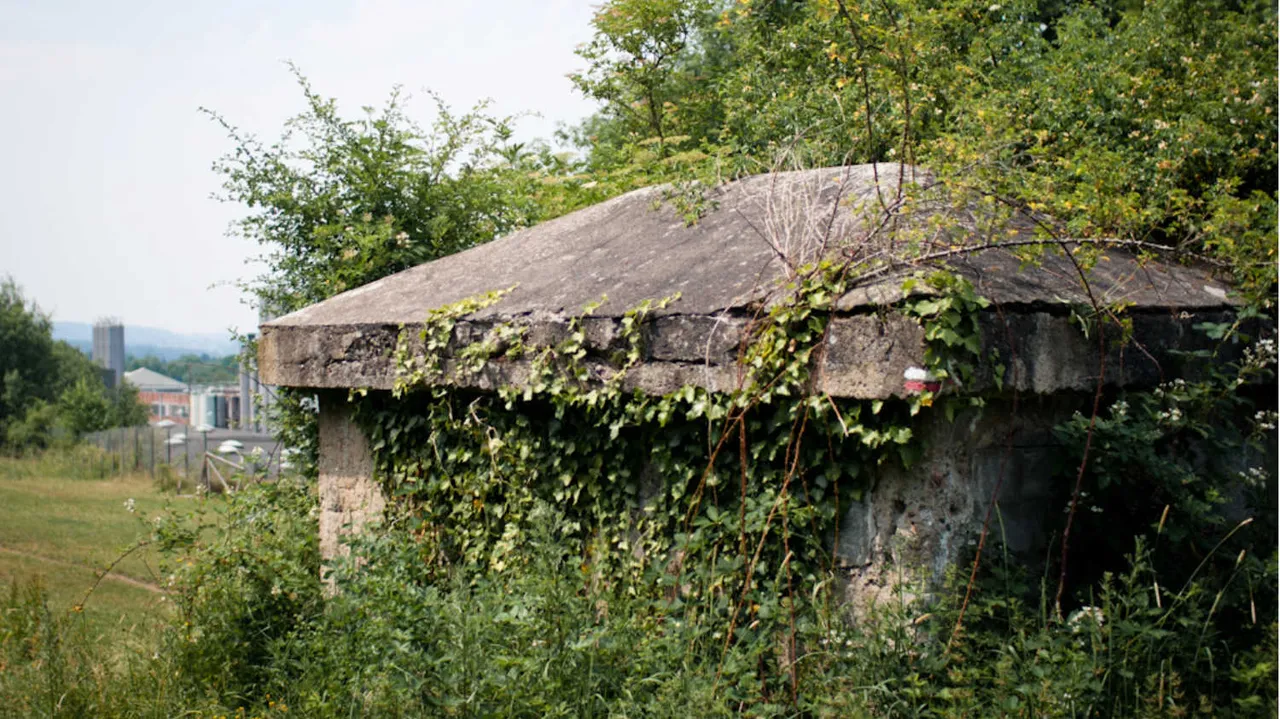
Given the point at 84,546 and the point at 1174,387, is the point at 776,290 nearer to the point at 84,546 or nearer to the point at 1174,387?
the point at 1174,387

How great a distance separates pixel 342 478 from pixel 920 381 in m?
3.29

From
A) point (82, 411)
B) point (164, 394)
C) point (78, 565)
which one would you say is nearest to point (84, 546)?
point (78, 565)

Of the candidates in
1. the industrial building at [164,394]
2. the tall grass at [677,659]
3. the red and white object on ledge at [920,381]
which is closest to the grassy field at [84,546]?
the tall grass at [677,659]

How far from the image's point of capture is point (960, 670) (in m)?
2.97

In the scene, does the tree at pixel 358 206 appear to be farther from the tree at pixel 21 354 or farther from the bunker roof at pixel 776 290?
the tree at pixel 21 354

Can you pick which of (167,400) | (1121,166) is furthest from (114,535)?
(167,400)

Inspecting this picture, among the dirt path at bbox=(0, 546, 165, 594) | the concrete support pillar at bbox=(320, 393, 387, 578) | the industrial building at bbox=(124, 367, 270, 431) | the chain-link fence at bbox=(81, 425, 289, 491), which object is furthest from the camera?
the industrial building at bbox=(124, 367, 270, 431)

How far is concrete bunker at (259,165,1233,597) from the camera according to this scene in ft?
10.6

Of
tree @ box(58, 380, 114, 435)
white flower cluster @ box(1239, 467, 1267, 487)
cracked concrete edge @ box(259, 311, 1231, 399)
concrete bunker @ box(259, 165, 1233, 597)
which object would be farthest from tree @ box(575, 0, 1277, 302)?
tree @ box(58, 380, 114, 435)

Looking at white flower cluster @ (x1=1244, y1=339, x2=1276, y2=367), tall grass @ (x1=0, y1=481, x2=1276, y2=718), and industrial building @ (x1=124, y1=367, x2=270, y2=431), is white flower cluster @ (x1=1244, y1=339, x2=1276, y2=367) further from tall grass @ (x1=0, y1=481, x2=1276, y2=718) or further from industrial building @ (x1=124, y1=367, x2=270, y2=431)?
industrial building @ (x1=124, y1=367, x2=270, y2=431)

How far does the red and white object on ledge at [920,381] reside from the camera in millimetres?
3018

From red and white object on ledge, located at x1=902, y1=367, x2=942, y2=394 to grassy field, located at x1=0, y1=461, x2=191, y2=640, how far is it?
3.24m

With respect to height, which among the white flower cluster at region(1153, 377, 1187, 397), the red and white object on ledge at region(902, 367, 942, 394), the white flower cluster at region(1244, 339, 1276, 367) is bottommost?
the white flower cluster at region(1153, 377, 1187, 397)

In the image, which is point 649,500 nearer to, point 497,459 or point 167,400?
point 497,459
